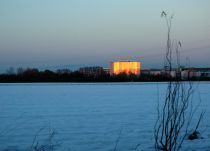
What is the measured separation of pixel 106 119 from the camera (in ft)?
41.3

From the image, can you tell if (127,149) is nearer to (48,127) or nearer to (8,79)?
(48,127)

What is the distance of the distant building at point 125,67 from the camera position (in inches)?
5064

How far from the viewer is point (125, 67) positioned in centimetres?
13275

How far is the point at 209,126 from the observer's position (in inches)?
426

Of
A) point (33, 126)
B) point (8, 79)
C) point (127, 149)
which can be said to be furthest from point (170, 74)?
point (8, 79)

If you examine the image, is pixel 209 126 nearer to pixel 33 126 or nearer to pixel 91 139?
pixel 91 139

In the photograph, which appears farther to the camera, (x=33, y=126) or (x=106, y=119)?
(x=106, y=119)

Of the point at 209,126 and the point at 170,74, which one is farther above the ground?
the point at 170,74

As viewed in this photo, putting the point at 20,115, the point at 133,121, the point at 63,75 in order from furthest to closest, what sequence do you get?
the point at 63,75 → the point at 20,115 → the point at 133,121

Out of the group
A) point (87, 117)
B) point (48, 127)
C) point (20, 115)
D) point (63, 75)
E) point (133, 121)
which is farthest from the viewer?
point (63, 75)

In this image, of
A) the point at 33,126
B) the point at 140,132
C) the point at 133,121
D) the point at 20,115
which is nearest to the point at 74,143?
the point at 140,132

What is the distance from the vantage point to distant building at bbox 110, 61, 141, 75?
12862cm

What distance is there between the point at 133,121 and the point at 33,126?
10.4 ft

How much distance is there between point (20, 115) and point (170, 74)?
444 inches
